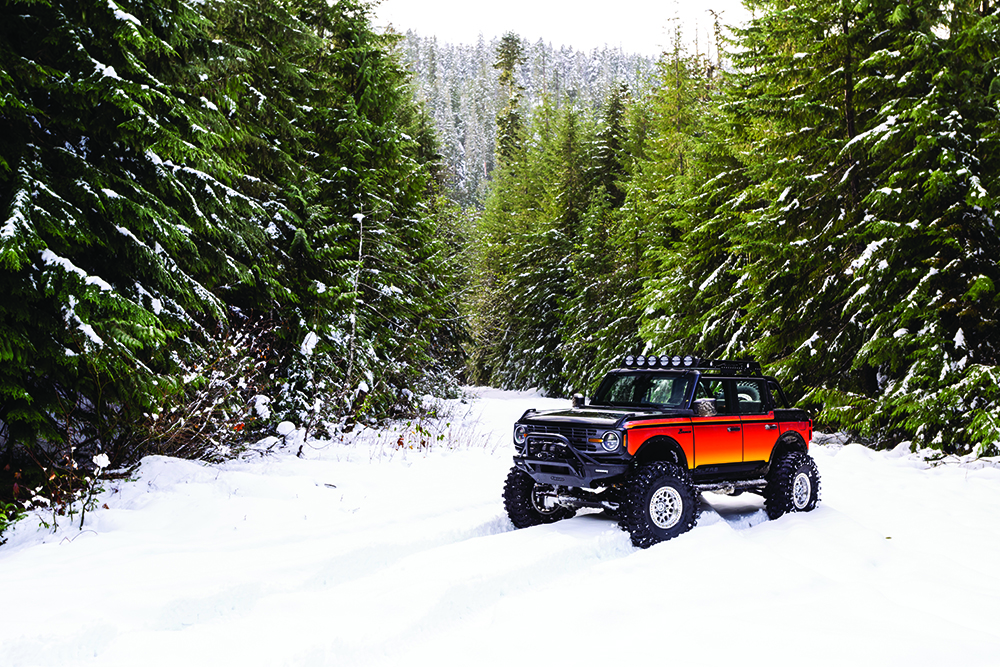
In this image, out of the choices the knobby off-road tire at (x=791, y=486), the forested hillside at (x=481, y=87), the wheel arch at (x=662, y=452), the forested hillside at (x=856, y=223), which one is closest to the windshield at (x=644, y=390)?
the wheel arch at (x=662, y=452)

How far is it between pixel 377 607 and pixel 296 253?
9.32 metres

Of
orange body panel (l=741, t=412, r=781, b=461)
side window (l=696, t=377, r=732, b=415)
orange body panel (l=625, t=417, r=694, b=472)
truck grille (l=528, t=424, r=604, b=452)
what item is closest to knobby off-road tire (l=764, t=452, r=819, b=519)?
orange body panel (l=741, t=412, r=781, b=461)

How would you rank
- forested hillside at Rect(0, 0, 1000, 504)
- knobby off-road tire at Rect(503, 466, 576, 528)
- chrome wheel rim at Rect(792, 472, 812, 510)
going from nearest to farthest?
forested hillside at Rect(0, 0, 1000, 504)
knobby off-road tire at Rect(503, 466, 576, 528)
chrome wheel rim at Rect(792, 472, 812, 510)

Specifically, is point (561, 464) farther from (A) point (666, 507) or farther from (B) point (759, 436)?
(B) point (759, 436)

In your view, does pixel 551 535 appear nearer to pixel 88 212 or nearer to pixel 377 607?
pixel 377 607

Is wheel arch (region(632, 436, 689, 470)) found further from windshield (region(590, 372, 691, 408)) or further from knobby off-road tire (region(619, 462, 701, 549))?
windshield (region(590, 372, 691, 408))

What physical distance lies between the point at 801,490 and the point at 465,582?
524cm

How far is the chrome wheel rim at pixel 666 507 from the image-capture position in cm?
691

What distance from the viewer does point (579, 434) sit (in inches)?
283

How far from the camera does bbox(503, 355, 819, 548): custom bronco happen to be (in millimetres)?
6949

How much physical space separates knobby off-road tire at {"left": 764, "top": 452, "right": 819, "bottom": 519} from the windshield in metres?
1.69

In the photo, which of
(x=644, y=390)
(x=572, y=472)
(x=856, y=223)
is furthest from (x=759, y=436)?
(x=856, y=223)

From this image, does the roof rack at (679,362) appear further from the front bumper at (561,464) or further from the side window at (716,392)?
the front bumper at (561,464)

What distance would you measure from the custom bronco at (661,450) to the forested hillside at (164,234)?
4.27m
